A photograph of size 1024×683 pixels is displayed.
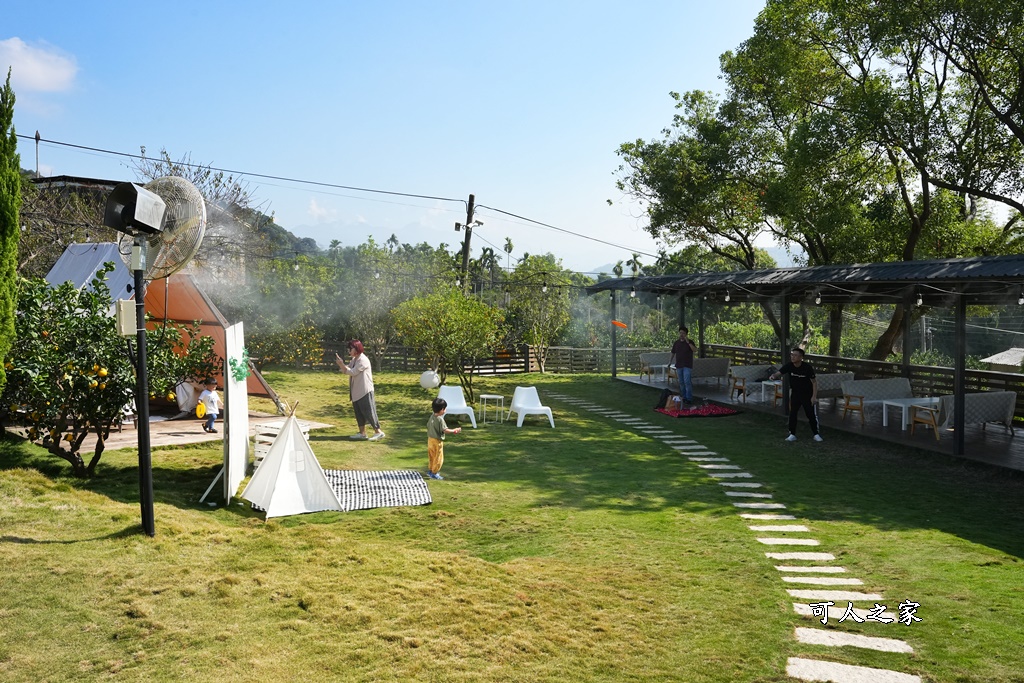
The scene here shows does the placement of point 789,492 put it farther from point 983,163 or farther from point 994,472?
point 983,163

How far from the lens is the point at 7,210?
553 centimetres

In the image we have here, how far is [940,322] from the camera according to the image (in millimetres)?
36562

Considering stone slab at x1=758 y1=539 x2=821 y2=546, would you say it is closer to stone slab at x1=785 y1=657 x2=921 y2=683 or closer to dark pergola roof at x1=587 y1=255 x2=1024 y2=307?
stone slab at x1=785 y1=657 x2=921 y2=683

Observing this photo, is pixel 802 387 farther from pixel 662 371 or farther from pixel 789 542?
pixel 662 371

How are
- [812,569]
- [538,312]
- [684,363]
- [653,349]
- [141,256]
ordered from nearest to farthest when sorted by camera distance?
[812,569] → [141,256] → [684,363] → [653,349] → [538,312]

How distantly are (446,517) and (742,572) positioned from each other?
8.80ft

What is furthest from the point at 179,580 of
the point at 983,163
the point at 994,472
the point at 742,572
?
the point at 983,163

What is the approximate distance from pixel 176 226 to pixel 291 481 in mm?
2696

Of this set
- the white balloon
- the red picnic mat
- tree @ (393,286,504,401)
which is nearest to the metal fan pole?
tree @ (393,286,504,401)

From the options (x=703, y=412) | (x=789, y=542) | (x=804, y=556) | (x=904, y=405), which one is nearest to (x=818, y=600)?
(x=804, y=556)

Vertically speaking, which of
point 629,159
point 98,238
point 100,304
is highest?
point 629,159

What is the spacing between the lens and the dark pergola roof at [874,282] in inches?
380

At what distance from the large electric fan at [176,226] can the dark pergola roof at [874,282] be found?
875 cm

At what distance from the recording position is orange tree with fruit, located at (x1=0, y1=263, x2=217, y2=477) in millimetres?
6602
